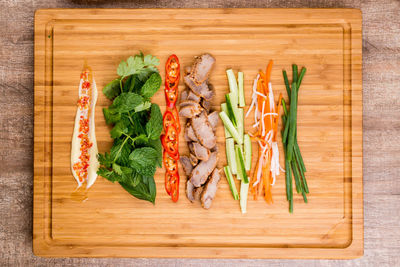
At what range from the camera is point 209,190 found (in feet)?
7.33

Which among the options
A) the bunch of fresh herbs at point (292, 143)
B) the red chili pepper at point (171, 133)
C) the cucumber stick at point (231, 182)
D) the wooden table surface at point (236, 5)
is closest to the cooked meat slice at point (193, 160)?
the red chili pepper at point (171, 133)

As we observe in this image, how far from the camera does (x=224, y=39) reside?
90.0 inches

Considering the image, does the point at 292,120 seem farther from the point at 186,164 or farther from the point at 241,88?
the point at 186,164

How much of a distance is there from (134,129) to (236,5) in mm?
1380

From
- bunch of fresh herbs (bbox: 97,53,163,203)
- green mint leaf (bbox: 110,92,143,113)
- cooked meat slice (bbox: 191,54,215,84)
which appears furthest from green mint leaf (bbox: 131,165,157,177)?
cooked meat slice (bbox: 191,54,215,84)

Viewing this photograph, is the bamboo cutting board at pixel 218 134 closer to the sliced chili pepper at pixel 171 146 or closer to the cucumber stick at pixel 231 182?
the cucumber stick at pixel 231 182

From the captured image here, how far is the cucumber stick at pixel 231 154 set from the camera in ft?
7.45

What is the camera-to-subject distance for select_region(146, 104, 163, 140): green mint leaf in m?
2.14

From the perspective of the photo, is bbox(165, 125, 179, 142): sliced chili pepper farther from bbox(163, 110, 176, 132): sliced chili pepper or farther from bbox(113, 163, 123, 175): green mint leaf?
bbox(113, 163, 123, 175): green mint leaf

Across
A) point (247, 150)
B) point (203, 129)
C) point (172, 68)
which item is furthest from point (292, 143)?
point (172, 68)

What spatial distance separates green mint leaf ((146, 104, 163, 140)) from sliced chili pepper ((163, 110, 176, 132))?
107 mm

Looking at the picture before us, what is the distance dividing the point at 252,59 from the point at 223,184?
110 centimetres

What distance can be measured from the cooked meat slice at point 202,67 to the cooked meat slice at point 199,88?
0.04 m

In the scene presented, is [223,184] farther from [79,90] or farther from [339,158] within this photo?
[79,90]
